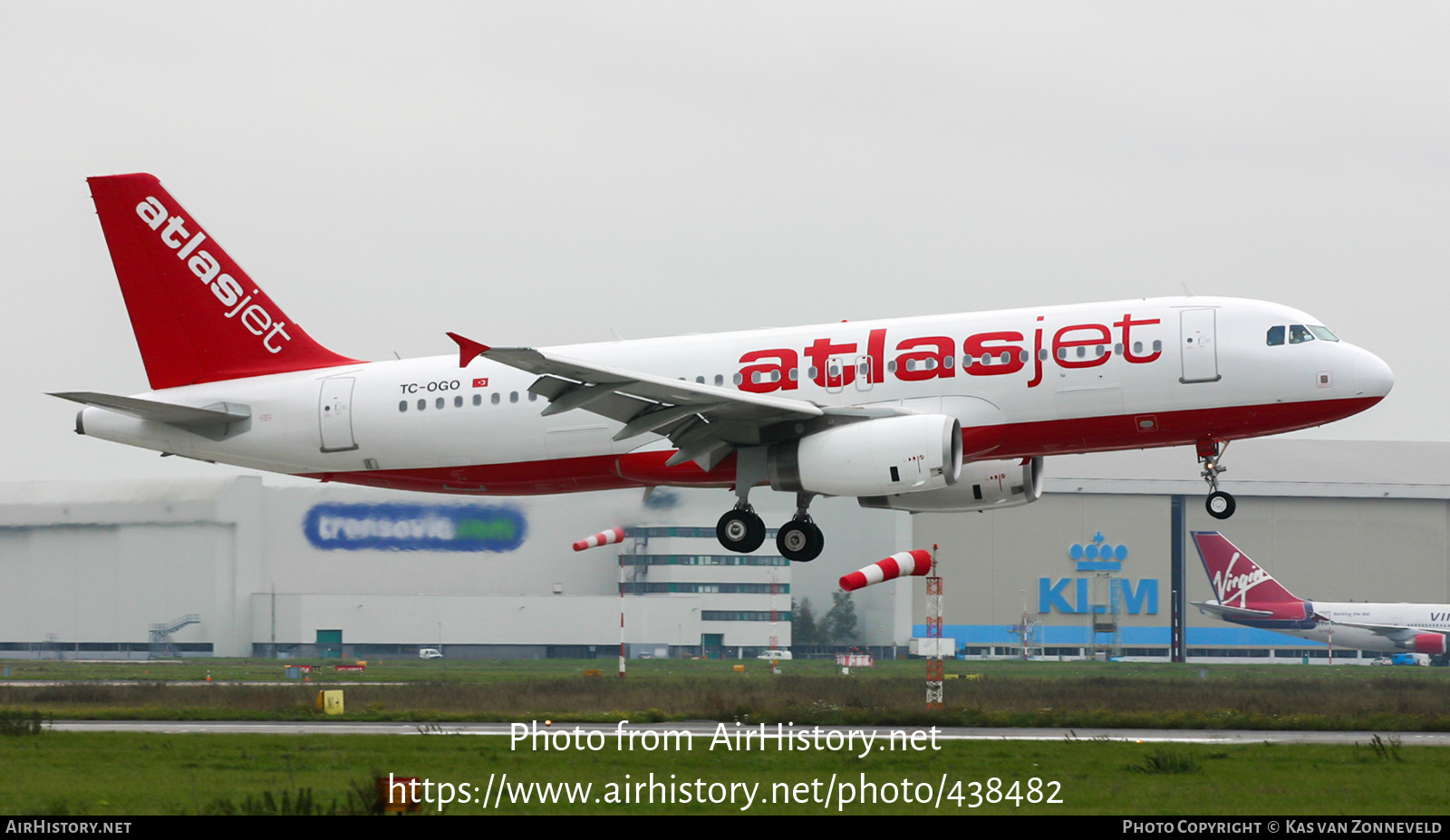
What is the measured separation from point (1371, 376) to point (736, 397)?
12.1 m

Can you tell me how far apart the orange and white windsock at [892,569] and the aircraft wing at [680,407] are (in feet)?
21.0

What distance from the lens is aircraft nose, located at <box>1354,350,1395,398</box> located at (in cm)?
3122

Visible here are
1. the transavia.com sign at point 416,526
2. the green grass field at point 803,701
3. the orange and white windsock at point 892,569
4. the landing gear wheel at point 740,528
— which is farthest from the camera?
the transavia.com sign at point 416,526

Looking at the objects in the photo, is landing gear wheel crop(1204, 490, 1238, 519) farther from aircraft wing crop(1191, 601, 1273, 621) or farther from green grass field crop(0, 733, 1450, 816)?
aircraft wing crop(1191, 601, 1273, 621)

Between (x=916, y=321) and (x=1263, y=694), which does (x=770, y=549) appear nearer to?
(x=1263, y=694)

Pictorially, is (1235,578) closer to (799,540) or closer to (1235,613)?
(1235,613)

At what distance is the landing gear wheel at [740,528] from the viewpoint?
33.8 m

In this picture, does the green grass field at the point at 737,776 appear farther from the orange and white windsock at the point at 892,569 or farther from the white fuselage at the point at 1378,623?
the white fuselage at the point at 1378,623

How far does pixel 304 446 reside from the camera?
3638cm

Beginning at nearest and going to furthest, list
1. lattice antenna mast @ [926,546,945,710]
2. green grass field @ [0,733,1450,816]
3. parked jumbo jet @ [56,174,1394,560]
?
green grass field @ [0,733,1450,816] < parked jumbo jet @ [56,174,1394,560] < lattice antenna mast @ [926,546,945,710]

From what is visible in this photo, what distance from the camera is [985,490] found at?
3566cm

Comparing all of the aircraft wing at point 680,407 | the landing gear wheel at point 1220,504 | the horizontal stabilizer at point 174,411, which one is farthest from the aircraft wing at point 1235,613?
the horizontal stabilizer at point 174,411

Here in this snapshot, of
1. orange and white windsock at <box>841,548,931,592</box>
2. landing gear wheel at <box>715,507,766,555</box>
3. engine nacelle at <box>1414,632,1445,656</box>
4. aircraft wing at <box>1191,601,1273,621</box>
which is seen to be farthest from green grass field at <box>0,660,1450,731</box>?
aircraft wing at <box>1191,601,1273,621</box>

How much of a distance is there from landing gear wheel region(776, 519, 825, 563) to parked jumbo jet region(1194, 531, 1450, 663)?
62.1m
